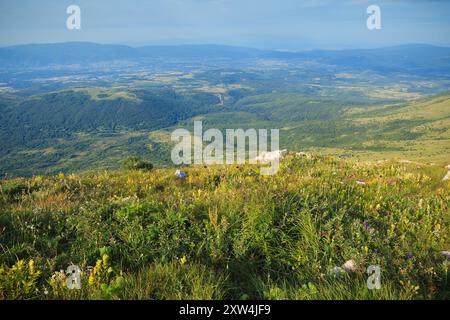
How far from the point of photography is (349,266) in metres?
4.65

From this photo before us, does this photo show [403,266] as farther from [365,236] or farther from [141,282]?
[141,282]

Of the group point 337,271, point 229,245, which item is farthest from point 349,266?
point 229,245

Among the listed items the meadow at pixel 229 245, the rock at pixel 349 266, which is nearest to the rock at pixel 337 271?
the meadow at pixel 229 245

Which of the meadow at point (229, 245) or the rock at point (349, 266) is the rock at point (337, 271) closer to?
the meadow at point (229, 245)

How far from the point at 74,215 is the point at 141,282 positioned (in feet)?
8.85

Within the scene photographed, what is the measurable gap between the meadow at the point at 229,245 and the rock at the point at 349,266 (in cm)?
5

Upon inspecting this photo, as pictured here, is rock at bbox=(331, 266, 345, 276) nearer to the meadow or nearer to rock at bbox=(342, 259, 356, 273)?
the meadow

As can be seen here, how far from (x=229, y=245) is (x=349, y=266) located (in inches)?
71.3

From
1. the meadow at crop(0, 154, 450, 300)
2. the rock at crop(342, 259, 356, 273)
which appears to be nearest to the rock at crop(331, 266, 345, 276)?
the meadow at crop(0, 154, 450, 300)

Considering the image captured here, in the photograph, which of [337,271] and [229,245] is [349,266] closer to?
[337,271]

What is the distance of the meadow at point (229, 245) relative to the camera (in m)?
4.00
